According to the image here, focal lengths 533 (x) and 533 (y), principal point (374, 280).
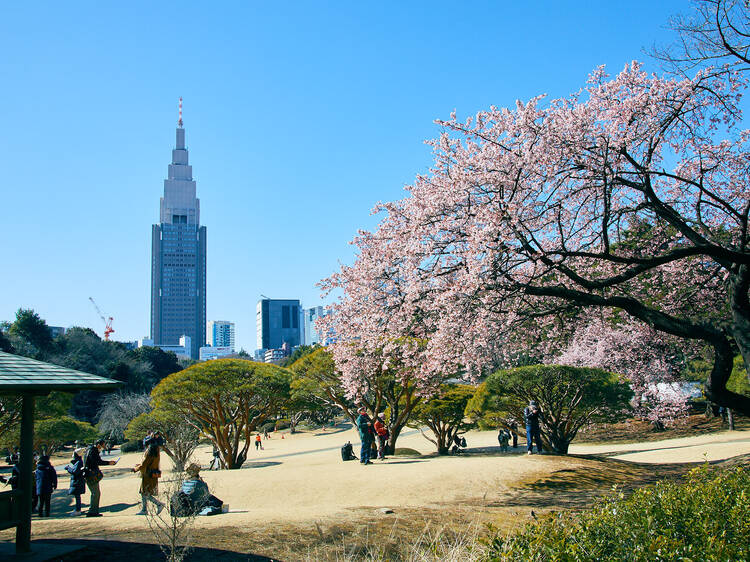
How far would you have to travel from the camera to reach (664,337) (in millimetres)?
15156

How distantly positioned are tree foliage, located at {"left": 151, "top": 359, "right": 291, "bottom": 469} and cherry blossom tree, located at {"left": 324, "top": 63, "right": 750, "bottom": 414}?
37.4 feet

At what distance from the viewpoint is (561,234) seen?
10.4 meters

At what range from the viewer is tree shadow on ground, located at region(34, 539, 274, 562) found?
19.7ft

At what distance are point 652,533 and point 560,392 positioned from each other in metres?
18.4

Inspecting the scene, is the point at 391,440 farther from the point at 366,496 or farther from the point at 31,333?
the point at 31,333

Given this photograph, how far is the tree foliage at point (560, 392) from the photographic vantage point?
20703 mm

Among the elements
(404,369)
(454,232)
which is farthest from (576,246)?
(404,369)

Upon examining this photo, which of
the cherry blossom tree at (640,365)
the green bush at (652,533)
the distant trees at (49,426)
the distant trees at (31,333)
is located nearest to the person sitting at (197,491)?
the green bush at (652,533)

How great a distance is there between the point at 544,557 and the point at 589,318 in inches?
415

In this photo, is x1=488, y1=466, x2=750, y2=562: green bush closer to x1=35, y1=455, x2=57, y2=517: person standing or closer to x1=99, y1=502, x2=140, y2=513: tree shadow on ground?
x1=99, y1=502, x2=140, y2=513: tree shadow on ground

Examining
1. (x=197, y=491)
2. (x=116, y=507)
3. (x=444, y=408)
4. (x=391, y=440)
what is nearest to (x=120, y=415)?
(x=391, y=440)

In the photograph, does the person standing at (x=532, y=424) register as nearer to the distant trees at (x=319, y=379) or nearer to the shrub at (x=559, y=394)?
the shrub at (x=559, y=394)

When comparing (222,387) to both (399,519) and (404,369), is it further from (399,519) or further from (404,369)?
(399,519)

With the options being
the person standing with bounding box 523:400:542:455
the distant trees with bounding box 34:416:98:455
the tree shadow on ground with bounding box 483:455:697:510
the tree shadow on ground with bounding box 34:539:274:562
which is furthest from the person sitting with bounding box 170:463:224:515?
the distant trees with bounding box 34:416:98:455
